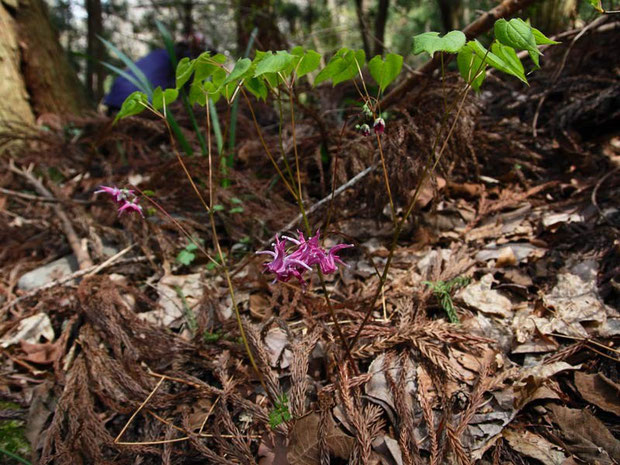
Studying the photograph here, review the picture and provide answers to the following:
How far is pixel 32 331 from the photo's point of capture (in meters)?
1.84

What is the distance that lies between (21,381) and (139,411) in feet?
2.14

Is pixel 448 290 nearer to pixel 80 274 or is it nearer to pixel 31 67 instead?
pixel 80 274

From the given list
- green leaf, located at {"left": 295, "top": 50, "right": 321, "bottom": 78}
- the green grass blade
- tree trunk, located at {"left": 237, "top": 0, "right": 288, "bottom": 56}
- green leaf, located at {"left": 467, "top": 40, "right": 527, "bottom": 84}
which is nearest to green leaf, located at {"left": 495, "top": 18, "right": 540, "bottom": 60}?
green leaf, located at {"left": 467, "top": 40, "right": 527, "bottom": 84}

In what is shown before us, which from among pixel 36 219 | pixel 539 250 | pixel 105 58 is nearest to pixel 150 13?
pixel 105 58

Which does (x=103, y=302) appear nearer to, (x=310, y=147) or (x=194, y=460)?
(x=194, y=460)

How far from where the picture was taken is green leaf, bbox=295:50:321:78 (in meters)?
1.01

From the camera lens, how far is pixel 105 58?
9.52 metres

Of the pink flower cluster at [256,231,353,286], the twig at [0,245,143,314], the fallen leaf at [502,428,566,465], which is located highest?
the pink flower cluster at [256,231,353,286]

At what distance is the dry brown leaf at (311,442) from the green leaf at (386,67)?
103 cm

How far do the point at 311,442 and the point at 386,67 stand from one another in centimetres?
112

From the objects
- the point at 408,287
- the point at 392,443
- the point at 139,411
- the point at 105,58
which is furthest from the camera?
the point at 105,58

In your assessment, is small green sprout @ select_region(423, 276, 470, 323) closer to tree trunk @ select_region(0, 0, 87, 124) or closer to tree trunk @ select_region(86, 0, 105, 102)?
tree trunk @ select_region(0, 0, 87, 124)

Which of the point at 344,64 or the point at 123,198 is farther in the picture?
the point at 123,198

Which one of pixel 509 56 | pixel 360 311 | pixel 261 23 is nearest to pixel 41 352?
pixel 360 311
